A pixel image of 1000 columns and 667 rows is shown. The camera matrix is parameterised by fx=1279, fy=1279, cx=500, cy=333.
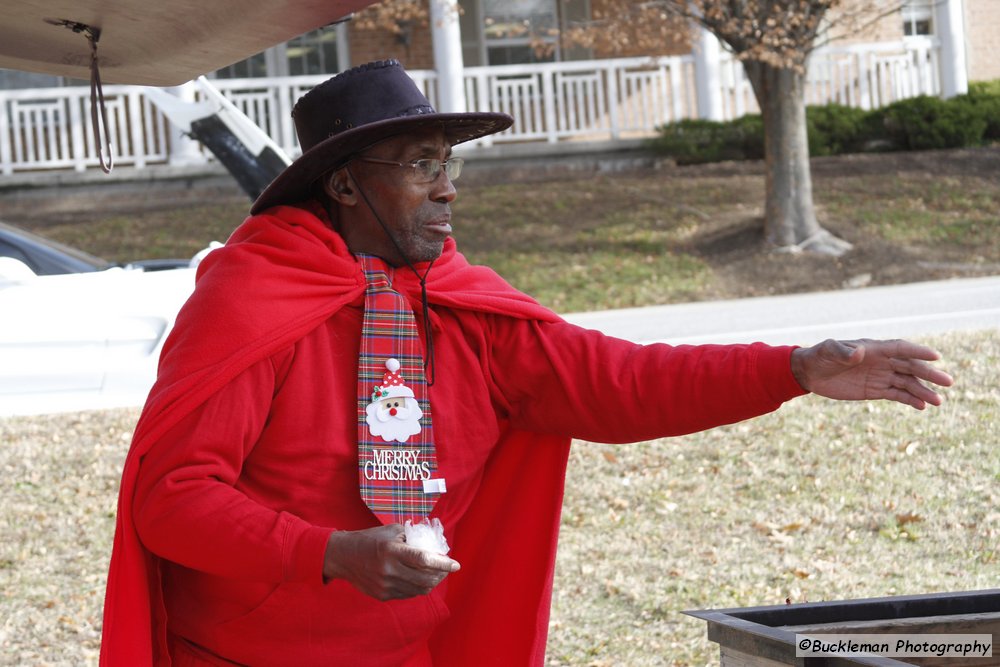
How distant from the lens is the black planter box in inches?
117

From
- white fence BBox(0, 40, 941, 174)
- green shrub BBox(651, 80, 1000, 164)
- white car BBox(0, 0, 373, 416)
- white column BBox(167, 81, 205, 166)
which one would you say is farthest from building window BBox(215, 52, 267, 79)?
white car BBox(0, 0, 373, 416)

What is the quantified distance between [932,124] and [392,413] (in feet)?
68.5

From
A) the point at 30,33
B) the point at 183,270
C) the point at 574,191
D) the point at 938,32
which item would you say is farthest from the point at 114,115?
the point at 30,33

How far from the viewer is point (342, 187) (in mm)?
3184

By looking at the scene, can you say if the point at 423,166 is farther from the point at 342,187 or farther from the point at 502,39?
the point at 502,39

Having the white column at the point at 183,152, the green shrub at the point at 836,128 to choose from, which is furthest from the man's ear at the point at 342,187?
the green shrub at the point at 836,128

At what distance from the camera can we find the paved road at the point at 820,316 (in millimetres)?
10742

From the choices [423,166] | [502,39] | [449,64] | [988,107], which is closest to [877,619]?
[423,166]

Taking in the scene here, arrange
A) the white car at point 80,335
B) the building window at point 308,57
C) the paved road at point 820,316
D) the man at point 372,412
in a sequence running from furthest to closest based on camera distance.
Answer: the building window at point 308,57 < the paved road at point 820,316 < the white car at point 80,335 < the man at point 372,412

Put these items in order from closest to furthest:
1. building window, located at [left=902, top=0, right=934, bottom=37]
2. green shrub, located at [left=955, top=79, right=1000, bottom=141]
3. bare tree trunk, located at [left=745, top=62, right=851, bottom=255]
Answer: bare tree trunk, located at [left=745, top=62, right=851, bottom=255] → green shrub, located at [left=955, top=79, right=1000, bottom=141] → building window, located at [left=902, top=0, right=934, bottom=37]

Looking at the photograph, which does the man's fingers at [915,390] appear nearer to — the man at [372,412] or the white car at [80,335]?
the man at [372,412]

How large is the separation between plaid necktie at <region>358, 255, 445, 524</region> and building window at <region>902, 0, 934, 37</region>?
25.1 meters

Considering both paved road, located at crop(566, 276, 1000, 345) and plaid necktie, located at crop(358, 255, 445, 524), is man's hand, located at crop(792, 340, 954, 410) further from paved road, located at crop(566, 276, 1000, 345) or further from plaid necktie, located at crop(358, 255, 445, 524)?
paved road, located at crop(566, 276, 1000, 345)

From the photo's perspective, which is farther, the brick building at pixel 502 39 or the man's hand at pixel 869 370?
the brick building at pixel 502 39
